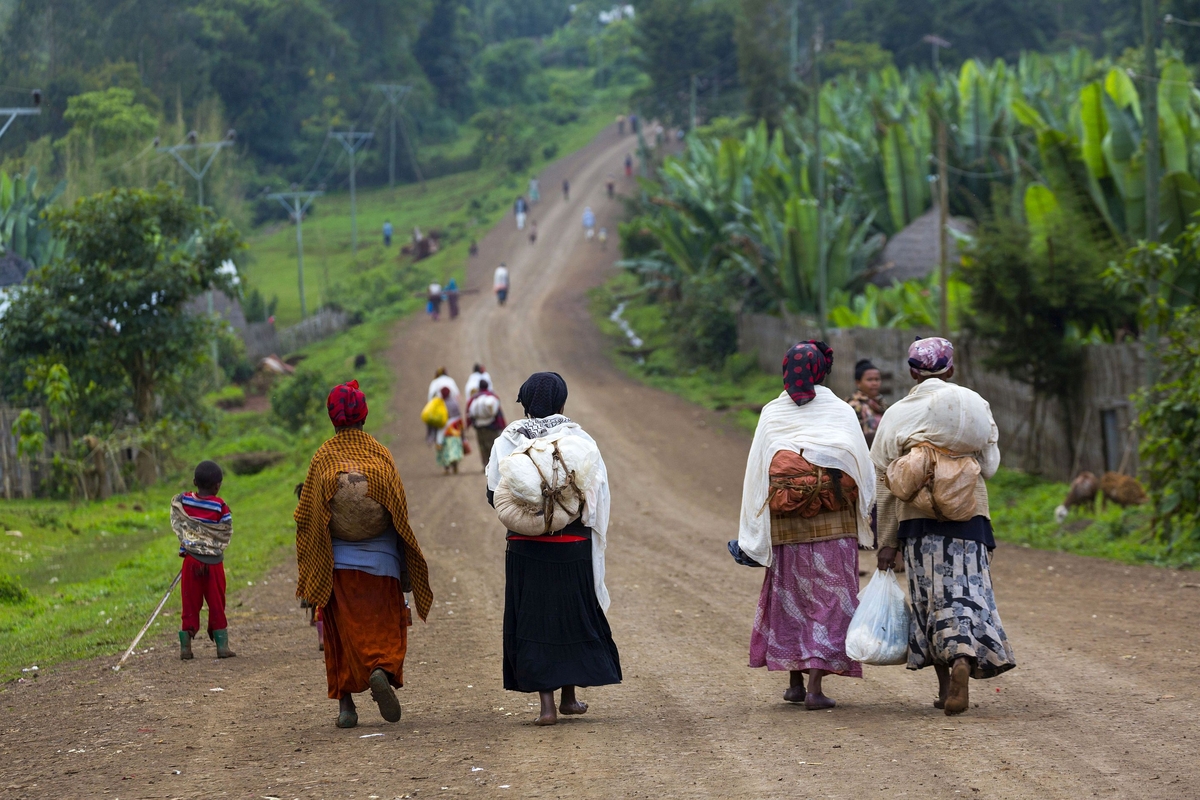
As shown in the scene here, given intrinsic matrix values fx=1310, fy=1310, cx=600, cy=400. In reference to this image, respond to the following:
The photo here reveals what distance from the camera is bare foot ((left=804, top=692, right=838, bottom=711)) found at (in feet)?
21.3

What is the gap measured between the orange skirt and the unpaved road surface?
0.28 metres

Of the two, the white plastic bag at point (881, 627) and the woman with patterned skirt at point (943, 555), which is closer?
the woman with patterned skirt at point (943, 555)

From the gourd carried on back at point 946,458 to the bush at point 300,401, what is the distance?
24003 millimetres

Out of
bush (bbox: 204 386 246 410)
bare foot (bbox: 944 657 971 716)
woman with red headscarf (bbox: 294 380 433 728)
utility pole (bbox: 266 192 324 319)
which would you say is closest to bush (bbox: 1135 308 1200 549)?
bare foot (bbox: 944 657 971 716)

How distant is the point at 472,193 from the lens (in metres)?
71.4

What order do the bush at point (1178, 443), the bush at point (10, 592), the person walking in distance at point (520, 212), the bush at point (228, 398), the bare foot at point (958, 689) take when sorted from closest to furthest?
the bare foot at point (958, 689)
the bush at point (10, 592)
the bush at point (1178, 443)
the bush at point (228, 398)
the person walking in distance at point (520, 212)

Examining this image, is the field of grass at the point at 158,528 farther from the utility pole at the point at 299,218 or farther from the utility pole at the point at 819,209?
the utility pole at the point at 819,209

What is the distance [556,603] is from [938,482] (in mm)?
1921

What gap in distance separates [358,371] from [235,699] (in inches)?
1066

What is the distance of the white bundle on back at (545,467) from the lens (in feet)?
20.6

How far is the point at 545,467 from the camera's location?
20.6ft

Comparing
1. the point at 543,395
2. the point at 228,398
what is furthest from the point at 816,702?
the point at 228,398

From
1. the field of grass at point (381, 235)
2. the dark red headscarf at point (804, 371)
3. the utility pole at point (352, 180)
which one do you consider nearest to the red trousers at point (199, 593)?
the dark red headscarf at point (804, 371)

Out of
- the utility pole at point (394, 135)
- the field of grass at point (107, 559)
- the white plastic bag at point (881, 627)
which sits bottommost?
the field of grass at point (107, 559)
